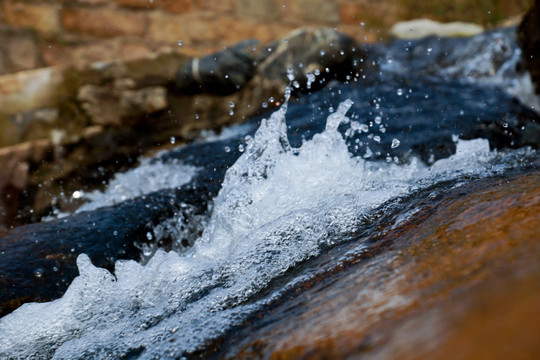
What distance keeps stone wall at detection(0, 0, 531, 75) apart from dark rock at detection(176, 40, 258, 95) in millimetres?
428

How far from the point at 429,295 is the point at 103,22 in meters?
4.01

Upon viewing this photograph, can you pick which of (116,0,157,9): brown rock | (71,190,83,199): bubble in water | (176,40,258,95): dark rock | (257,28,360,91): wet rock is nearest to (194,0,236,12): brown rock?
(116,0,157,9): brown rock

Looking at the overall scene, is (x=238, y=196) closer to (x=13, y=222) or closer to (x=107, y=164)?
(x=13, y=222)

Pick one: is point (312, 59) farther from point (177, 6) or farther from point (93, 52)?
point (93, 52)

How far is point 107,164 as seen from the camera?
3.76 meters

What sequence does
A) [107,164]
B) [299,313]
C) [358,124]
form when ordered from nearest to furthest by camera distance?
[299,313] < [358,124] < [107,164]

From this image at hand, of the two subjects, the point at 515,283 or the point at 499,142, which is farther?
the point at 499,142

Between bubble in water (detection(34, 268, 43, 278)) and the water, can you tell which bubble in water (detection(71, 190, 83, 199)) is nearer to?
the water

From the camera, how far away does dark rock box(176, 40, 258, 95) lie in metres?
4.12

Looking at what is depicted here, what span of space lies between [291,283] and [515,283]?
0.50m

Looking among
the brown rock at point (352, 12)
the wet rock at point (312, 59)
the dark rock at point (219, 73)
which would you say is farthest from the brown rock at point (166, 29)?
the brown rock at point (352, 12)

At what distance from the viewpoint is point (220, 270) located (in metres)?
1.26

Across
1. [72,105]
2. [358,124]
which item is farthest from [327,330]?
[72,105]

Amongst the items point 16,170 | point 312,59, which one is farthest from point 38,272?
point 312,59
